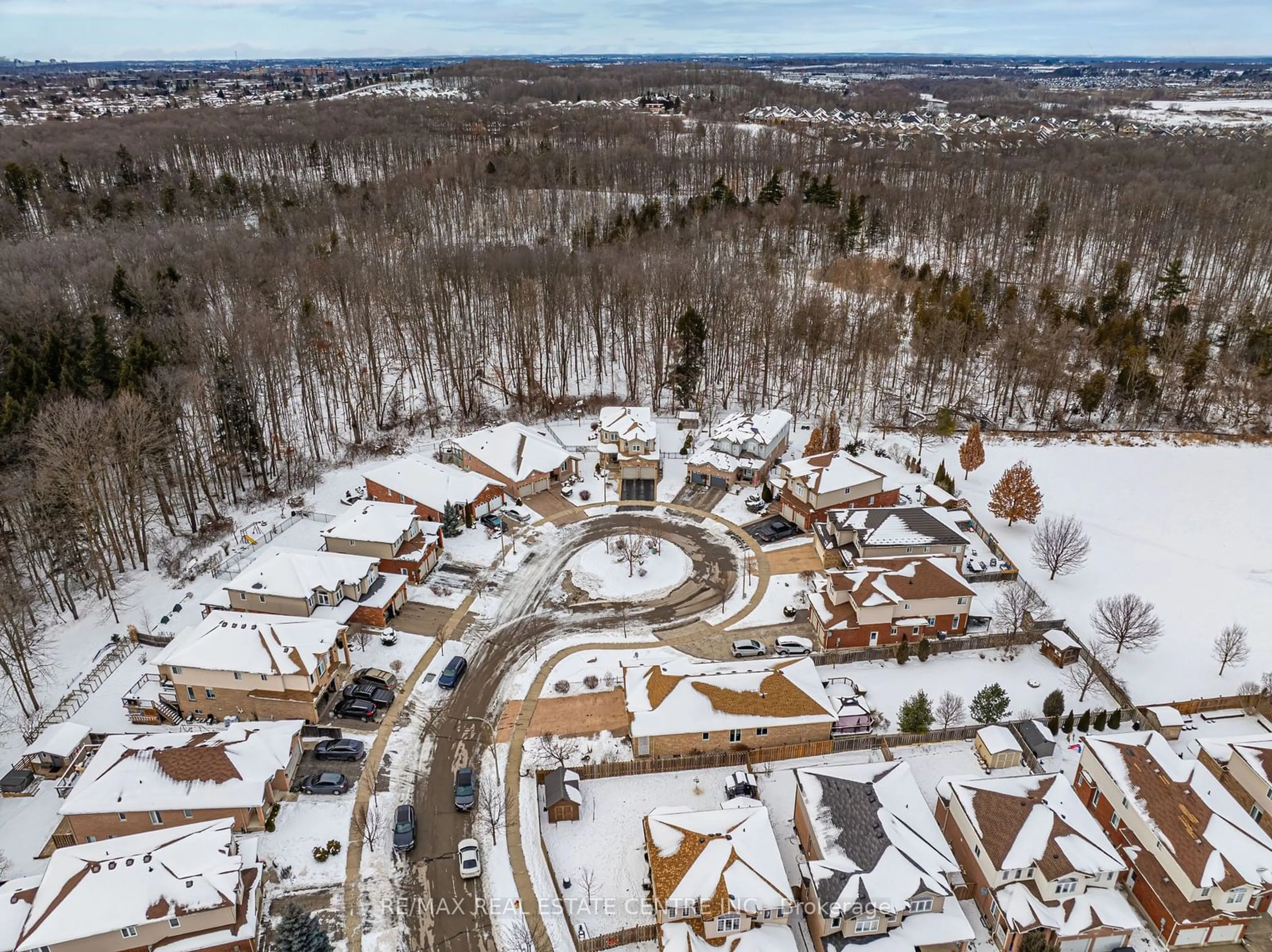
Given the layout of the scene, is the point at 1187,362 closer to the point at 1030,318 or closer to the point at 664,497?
the point at 1030,318

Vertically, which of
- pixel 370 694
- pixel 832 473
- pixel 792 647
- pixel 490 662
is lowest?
pixel 490 662

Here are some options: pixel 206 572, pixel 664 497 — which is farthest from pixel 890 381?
pixel 206 572

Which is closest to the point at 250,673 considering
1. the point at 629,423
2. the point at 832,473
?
the point at 629,423

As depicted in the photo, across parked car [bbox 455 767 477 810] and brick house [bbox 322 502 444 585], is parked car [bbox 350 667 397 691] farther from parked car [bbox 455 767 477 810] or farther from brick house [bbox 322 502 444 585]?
brick house [bbox 322 502 444 585]

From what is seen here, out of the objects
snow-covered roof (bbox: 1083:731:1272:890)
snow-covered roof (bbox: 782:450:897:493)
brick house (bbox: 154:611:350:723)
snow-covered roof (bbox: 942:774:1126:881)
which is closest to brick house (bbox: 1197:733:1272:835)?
snow-covered roof (bbox: 1083:731:1272:890)

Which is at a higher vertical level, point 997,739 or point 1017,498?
point 1017,498

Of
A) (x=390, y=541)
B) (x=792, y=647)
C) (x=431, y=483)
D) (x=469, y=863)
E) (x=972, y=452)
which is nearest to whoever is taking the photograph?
(x=469, y=863)

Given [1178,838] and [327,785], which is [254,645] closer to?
[327,785]
